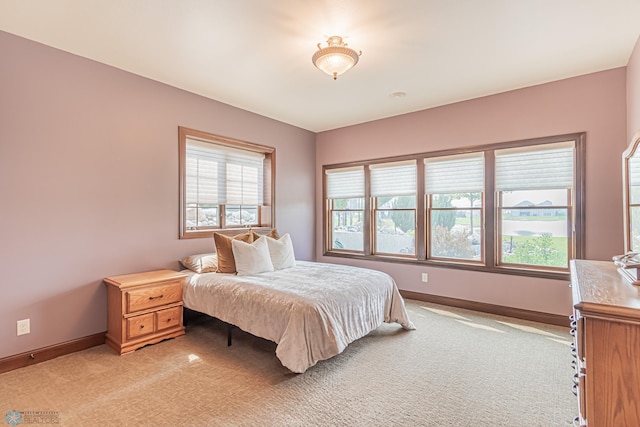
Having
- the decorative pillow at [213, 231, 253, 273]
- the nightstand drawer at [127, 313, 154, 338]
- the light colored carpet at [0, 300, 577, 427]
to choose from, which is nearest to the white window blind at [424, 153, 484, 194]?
the light colored carpet at [0, 300, 577, 427]

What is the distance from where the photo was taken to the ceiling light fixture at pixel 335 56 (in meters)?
2.46

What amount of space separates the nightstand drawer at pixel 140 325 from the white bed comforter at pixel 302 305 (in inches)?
14.8

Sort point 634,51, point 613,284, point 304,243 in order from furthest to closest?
point 304,243 < point 634,51 < point 613,284

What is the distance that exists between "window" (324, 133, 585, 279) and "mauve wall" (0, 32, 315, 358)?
8.98 ft

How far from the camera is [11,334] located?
2.49 meters

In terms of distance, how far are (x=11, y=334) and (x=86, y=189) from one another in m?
1.35

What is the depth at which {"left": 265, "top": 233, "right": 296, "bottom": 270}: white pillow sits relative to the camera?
145 inches

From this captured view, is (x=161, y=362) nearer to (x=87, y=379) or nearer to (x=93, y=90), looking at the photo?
(x=87, y=379)

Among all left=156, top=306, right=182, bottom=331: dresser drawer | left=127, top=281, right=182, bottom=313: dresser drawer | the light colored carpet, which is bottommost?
the light colored carpet

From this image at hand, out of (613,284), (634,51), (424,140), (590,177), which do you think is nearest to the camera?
(613,284)

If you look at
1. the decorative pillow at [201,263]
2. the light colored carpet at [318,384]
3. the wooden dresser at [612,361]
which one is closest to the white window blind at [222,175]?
the decorative pillow at [201,263]

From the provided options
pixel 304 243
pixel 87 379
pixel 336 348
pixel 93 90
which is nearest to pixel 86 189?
pixel 93 90

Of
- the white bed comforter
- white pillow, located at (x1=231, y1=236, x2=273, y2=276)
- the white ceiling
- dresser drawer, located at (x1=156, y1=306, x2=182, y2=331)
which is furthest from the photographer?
white pillow, located at (x1=231, y1=236, x2=273, y2=276)

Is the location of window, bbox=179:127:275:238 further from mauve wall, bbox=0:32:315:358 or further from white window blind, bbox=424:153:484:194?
white window blind, bbox=424:153:484:194
